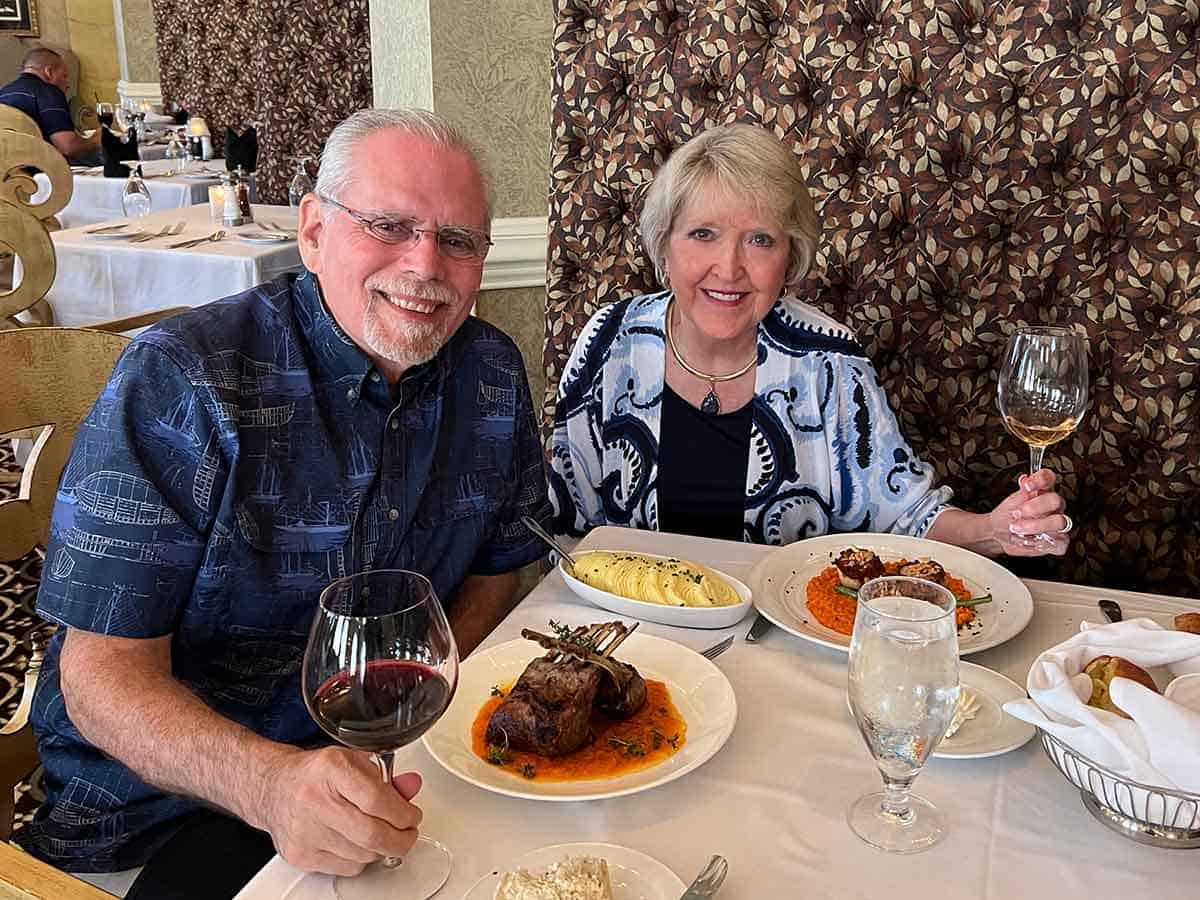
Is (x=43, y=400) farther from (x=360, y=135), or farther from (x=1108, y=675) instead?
(x=1108, y=675)

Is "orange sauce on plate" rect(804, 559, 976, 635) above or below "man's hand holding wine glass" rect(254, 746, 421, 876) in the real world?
below

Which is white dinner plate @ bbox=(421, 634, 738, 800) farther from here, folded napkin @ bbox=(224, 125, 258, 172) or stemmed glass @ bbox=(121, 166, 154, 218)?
folded napkin @ bbox=(224, 125, 258, 172)

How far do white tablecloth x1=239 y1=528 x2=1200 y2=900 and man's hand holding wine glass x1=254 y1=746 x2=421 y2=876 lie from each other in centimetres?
3

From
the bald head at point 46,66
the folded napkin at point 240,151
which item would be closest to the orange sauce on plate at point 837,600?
the folded napkin at point 240,151

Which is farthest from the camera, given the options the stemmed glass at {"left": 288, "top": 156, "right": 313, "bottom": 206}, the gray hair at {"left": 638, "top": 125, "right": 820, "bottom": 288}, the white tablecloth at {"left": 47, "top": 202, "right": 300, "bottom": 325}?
the stemmed glass at {"left": 288, "top": 156, "right": 313, "bottom": 206}

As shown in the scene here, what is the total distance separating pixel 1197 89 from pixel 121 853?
199cm

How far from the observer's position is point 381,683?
0.81 m

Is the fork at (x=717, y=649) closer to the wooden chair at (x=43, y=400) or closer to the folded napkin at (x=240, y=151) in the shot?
the wooden chair at (x=43, y=400)

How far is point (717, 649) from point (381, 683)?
1.64 feet

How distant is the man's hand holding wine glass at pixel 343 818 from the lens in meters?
Answer: 0.81

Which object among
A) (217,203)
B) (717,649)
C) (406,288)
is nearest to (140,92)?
(217,203)

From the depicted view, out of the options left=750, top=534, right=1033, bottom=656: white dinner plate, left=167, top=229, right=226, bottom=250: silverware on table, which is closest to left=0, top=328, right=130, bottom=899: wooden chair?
left=750, top=534, right=1033, bottom=656: white dinner plate

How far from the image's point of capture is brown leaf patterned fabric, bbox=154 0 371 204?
461 centimetres

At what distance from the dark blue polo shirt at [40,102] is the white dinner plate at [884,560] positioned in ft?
21.2
